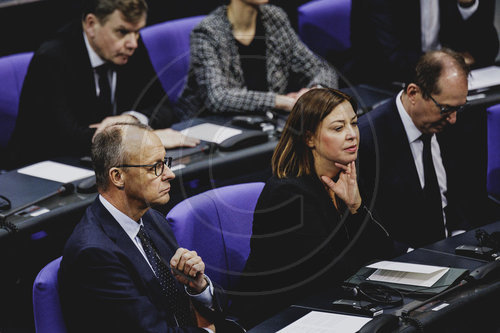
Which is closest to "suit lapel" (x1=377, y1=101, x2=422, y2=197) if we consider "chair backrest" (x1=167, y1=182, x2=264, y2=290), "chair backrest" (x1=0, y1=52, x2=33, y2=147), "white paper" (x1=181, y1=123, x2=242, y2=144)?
"chair backrest" (x1=167, y1=182, x2=264, y2=290)

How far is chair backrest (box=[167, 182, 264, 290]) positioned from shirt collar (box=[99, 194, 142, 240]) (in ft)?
0.69

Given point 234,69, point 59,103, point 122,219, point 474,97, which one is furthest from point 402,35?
point 122,219

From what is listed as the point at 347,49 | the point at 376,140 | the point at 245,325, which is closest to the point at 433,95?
the point at 376,140

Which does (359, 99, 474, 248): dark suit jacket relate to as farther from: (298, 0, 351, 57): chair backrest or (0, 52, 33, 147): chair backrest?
(0, 52, 33, 147): chair backrest

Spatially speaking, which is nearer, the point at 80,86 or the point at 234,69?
the point at 80,86

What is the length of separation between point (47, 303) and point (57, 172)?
3.91ft

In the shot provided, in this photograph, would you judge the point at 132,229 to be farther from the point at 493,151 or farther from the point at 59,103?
the point at 493,151

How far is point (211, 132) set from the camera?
11.4 ft

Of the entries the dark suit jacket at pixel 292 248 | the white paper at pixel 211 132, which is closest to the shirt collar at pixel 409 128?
the dark suit jacket at pixel 292 248

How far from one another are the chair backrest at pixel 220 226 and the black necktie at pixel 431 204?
2.59 feet

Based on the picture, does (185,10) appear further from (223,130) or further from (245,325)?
(245,325)

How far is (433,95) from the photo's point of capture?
117 inches

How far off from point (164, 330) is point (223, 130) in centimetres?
159

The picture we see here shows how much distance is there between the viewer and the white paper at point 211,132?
3410 mm
